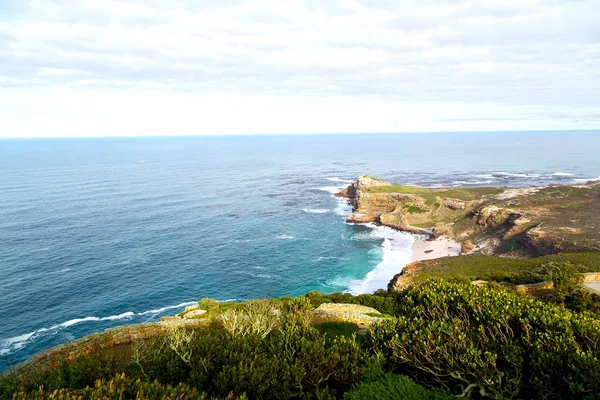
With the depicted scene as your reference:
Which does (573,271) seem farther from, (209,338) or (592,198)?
(592,198)

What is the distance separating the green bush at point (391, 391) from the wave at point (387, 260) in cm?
4754

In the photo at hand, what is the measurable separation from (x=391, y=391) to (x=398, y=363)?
9.65ft

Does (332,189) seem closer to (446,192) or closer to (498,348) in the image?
(446,192)

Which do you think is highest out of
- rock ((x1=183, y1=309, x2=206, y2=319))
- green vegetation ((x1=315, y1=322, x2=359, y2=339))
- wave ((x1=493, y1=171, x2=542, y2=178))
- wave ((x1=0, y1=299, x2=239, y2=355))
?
green vegetation ((x1=315, y1=322, x2=359, y2=339))

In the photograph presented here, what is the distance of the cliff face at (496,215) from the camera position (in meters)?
74.7

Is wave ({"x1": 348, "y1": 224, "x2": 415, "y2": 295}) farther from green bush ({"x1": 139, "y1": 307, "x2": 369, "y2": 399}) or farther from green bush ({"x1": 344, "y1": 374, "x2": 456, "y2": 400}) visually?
green bush ({"x1": 344, "y1": 374, "x2": 456, "y2": 400})

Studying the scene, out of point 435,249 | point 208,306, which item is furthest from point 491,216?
point 208,306

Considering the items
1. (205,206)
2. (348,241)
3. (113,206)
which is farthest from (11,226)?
(348,241)

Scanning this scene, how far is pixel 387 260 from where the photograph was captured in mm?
78750

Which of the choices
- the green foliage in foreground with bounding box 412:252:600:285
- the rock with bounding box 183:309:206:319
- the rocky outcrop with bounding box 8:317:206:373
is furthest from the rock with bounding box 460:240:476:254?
the rocky outcrop with bounding box 8:317:206:373

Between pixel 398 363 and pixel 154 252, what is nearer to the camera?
pixel 398 363

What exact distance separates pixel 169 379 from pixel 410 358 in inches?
455

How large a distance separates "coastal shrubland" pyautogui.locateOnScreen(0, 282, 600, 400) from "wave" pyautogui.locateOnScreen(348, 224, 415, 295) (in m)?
45.0

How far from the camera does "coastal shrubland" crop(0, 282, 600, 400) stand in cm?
1538
